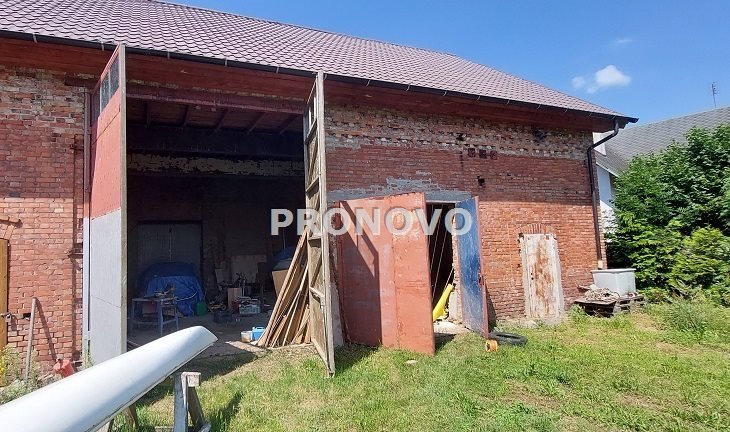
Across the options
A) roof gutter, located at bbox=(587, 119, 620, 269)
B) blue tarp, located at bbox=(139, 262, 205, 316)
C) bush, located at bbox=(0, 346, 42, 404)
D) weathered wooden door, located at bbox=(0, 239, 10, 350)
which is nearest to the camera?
bush, located at bbox=(0, 346, 42, 404)

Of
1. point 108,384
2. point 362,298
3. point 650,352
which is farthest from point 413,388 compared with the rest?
point 650,352

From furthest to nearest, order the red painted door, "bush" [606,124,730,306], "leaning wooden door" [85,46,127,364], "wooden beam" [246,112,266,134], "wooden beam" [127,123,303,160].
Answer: "wooden beam" [127,123,303,160]
"bush" [606,124,730,306]
"wooden beam" [246,112,266,134]
the red painted door
"leaning wooden door" [85,46,127,364]

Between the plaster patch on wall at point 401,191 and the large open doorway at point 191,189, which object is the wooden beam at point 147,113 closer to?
the large open doorway at point 191,189

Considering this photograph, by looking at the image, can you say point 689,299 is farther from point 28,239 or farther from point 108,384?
point 28,239

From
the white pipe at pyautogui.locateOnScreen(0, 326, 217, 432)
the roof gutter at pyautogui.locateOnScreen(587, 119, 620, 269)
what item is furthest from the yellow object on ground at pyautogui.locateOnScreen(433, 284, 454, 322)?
the white pipe at pyautogui.locateOnScreen(0, 326, 217, 432)

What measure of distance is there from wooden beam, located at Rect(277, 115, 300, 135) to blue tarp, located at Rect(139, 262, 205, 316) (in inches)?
191

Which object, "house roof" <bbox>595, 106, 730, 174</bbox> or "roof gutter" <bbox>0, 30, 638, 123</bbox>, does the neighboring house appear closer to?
"house roof" <bbox>595, 106, 730, 174</bbox>

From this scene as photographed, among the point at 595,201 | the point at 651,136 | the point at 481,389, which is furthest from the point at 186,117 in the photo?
the point at 651,136

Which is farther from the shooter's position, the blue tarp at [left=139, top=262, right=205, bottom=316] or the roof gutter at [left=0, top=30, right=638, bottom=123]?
the blue tarp at [left=139, top=262, right=205, bottom=316]

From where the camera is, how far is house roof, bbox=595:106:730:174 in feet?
60.3

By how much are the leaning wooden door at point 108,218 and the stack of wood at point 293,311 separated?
2.49 m

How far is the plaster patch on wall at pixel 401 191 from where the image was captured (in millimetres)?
7004

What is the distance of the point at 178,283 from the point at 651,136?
917 inches

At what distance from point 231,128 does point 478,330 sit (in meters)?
7.15
